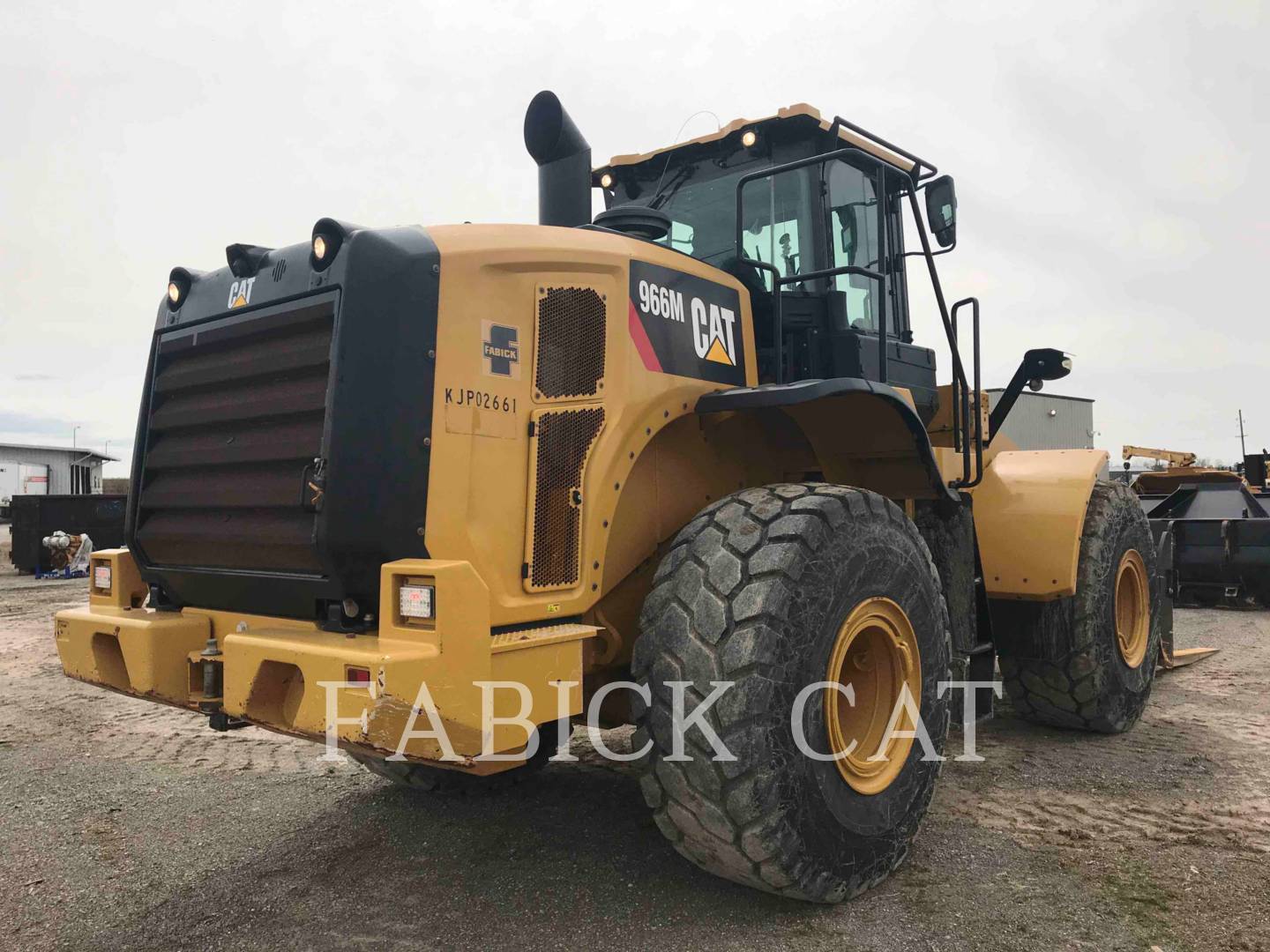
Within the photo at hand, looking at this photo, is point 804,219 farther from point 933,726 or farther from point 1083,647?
point 1083,647

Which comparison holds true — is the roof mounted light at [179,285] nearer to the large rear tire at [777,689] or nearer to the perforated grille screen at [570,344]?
the perforated grille screen at [570,344]

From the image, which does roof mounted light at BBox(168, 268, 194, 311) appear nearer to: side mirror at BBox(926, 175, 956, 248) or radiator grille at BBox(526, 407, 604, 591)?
radiator grille at BBox(526, 407, 604, 591)

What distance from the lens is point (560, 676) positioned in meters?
3.11

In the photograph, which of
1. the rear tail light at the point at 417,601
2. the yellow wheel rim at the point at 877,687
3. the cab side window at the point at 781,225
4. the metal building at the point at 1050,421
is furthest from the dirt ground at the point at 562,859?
the metal building at the point at 1050,421

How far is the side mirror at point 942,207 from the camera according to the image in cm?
454

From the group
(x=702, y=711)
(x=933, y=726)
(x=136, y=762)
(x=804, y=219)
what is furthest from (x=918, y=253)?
(x=136, y=762)

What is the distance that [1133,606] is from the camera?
246 inches

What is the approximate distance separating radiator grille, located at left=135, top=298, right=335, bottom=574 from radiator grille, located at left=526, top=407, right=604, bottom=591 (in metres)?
0.68

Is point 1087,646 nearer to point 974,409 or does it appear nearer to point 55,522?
point 974,409

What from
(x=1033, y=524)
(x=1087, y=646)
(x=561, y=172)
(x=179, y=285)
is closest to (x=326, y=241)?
(x=179, y=285)

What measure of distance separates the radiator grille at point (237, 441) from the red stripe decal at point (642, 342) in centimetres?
98

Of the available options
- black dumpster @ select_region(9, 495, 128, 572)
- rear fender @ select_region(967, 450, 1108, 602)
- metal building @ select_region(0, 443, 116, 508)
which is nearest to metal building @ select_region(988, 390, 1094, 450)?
black dumpster @ select_region(9, 495, 128, 572)

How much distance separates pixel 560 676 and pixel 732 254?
231 centimetres

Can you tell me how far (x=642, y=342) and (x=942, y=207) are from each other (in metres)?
1.88
